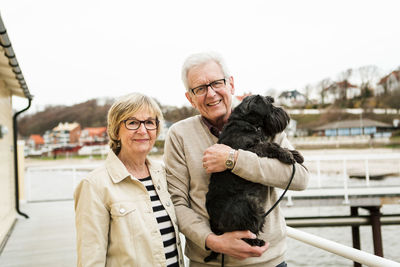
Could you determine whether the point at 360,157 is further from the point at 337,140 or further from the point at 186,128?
the point at 337,140

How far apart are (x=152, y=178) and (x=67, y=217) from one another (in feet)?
21.4

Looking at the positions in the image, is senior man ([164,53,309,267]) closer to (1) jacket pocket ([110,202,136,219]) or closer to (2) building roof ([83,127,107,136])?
(1) jacket pocket ([110,202,136,219])

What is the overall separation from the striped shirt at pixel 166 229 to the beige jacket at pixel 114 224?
0.06 m

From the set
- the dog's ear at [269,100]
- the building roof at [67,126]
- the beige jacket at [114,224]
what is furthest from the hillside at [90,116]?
the beige jacket at [114,224]

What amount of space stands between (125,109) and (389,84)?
3307cm

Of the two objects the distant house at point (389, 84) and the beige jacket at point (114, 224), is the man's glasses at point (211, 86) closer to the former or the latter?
the beige jacket at point (114, 224)

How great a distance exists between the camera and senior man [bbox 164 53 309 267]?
1.50 meters

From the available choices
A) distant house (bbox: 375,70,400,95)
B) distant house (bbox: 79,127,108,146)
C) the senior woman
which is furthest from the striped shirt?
distant house (bbox: 375,70,400,95)

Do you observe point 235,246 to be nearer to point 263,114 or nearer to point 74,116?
point 263,114

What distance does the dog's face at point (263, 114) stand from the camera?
71.9 inches

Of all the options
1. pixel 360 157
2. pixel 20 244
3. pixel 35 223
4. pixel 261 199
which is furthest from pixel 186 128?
pixel 360 157

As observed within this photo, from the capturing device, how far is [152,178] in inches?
65.1

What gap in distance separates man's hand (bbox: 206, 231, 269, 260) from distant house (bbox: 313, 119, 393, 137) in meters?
32.1

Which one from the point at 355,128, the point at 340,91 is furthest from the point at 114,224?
the point at 340,91
